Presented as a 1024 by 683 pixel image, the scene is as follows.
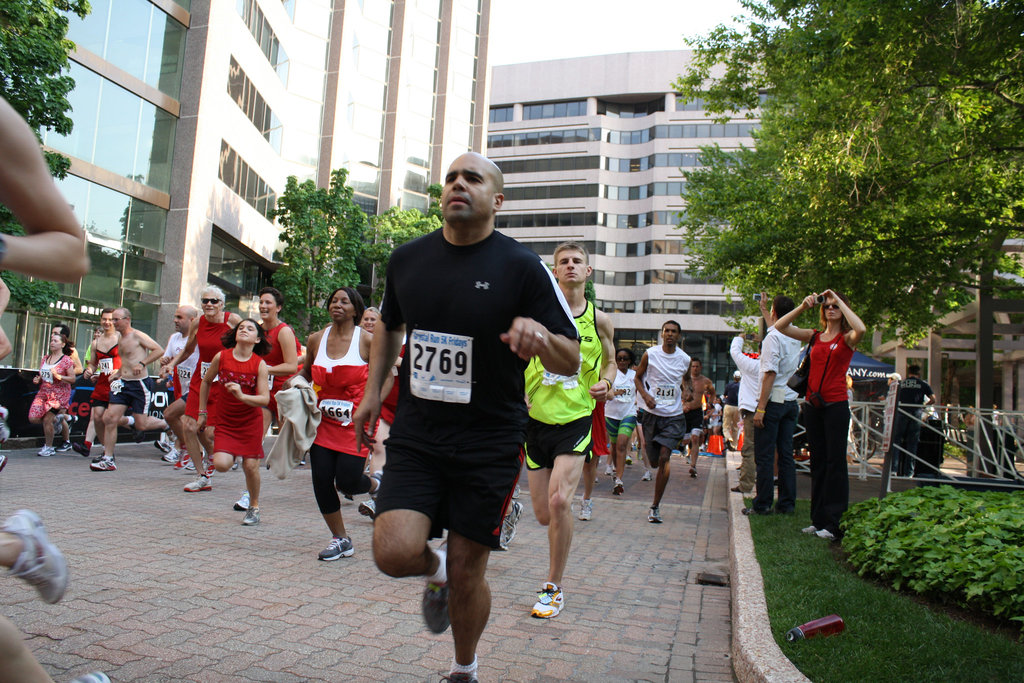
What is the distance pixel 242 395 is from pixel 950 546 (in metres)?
5.74

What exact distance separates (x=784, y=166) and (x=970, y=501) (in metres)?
12.1

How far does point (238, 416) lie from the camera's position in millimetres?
7805

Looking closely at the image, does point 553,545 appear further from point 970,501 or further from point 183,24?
point 183,24

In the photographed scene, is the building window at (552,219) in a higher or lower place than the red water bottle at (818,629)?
higher

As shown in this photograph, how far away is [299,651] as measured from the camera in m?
3.93

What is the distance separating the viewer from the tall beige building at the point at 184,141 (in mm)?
21016

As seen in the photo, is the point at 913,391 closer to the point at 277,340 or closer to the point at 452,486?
the point at 277,340

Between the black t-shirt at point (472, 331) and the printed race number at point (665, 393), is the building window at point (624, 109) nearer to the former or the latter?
the printed race number at point (665, 393)

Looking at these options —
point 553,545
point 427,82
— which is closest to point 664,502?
point 553,545

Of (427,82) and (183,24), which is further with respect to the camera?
(427,82)

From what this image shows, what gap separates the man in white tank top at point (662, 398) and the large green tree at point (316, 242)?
2233 cm

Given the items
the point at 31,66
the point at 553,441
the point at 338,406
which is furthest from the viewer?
the point at 31,66

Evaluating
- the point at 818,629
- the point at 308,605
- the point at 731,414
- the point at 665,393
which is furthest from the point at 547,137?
the point at 818,629

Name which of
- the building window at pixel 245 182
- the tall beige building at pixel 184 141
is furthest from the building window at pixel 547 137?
the building window at pixel 245 182
